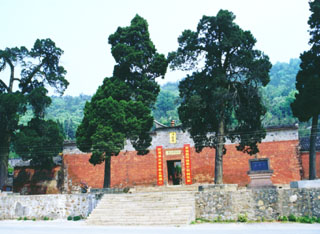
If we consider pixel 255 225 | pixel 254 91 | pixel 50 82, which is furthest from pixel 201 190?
pixel 50 82

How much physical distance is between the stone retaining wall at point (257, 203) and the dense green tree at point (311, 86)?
3315mm

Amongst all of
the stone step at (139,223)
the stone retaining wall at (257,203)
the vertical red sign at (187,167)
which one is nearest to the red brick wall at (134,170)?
the vertical red sign at (187,167)

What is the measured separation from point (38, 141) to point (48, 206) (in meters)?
4.31

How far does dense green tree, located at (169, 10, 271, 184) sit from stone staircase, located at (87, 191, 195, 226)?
7.00ft

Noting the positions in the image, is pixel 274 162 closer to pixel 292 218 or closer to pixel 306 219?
pixel 292 218

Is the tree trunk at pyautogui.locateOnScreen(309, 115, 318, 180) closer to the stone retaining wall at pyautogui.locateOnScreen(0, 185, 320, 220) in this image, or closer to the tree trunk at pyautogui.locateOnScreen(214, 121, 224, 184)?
the stone retaining wall at pyautogui.locateOnScreen(0, 185, 320, 220)

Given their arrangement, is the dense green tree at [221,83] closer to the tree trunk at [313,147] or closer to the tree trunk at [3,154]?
the tree trunk at [313,147]

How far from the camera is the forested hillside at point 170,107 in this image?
51.0m

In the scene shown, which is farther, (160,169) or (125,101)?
(160,169)

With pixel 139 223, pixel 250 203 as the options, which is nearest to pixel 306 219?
pixel 250 203

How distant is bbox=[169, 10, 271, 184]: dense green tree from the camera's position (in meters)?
12.8

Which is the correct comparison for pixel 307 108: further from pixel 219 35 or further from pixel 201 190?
pixel 201 190

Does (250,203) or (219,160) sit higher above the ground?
(219,160)

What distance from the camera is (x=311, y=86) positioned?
1268cm
